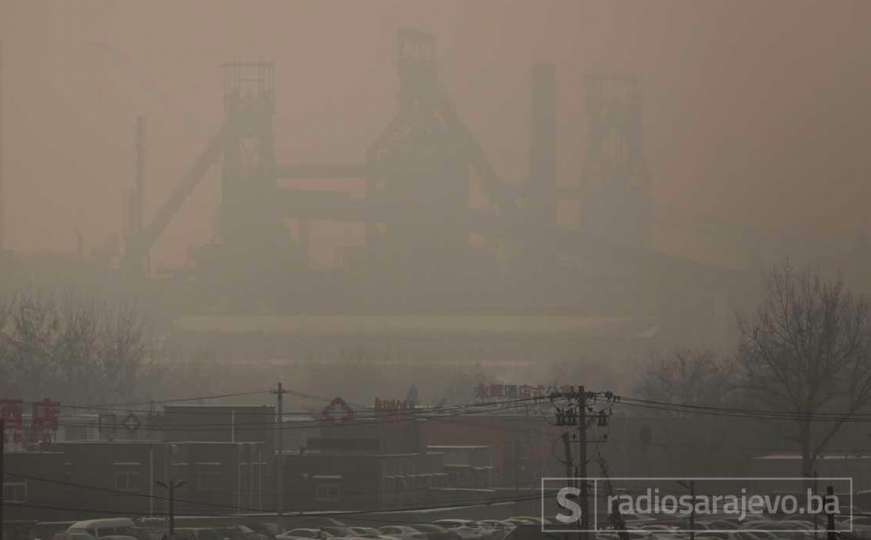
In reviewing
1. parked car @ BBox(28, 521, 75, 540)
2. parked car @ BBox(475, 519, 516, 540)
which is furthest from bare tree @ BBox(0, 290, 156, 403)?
parked car @ BBox(475, 519, 516, 540)

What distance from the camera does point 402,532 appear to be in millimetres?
35062

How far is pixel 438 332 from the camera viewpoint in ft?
337

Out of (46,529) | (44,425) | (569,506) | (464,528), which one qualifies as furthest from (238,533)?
(569,506)

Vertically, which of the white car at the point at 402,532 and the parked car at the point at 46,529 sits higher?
the parked car at the point at 46,529

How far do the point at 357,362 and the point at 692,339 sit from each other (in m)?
22.5

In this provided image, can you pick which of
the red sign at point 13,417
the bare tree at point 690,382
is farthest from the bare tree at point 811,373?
the red sign at point 13,417

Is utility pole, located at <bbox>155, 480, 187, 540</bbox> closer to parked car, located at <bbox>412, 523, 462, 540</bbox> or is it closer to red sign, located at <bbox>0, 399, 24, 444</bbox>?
red sign, located at <bbox>0, 399, 24, 444</bbox>

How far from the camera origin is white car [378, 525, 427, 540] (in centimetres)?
3398

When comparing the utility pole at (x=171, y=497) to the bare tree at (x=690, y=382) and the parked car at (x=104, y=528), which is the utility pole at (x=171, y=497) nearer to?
the parked car at (x=104, y=528)

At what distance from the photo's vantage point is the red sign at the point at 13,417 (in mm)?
36125

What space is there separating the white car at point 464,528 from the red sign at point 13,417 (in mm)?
8835

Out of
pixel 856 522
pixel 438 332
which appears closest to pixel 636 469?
pixel 856 522

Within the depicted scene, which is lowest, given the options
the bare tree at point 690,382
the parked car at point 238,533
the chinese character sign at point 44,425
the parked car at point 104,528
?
the parked car at point 238,533

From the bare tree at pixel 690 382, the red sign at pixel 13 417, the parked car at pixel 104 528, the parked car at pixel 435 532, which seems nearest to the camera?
the parked car at pixel 104 528
